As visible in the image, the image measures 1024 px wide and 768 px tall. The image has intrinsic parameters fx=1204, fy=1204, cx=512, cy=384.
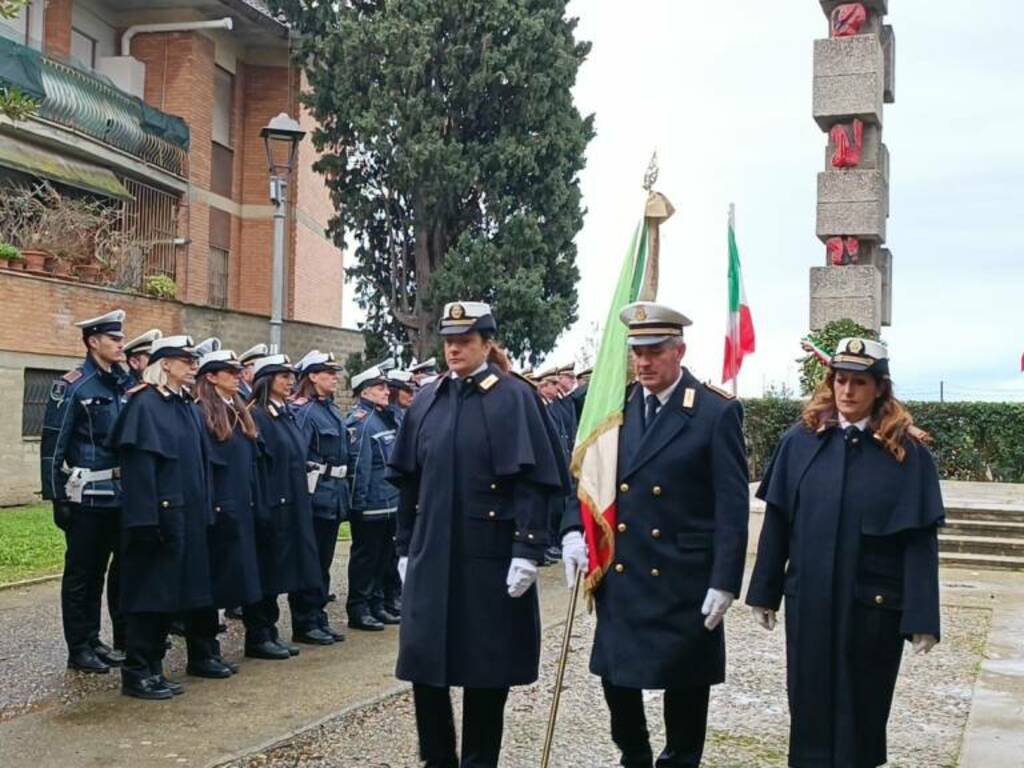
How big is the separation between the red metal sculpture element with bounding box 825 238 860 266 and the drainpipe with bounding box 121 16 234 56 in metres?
12.9

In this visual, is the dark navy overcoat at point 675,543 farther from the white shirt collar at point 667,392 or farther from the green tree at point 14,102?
the green tree at point 14,102

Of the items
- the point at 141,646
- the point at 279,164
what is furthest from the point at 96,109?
the point at 141,646

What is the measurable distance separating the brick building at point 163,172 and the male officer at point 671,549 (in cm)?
1483

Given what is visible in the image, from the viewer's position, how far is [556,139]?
22578 mm

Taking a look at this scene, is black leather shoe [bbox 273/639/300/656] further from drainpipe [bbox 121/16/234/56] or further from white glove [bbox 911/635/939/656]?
drainpipe [bbox 121/16/234/56]

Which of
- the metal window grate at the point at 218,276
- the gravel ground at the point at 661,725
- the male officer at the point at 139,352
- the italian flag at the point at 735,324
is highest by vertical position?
the metal window grate at the point at 218,276

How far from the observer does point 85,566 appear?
765 cm

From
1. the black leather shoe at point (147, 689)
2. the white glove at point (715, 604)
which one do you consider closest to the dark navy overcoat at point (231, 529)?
the black leather shoe at point (147, 689)

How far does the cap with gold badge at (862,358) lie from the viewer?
487 cm

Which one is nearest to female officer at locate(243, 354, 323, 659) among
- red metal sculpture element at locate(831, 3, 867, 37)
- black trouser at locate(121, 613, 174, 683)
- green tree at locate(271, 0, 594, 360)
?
black trouser at locate(121, 613, 174, 683)

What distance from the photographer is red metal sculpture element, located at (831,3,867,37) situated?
24188 mm

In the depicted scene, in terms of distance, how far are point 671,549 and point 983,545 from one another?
11322mm

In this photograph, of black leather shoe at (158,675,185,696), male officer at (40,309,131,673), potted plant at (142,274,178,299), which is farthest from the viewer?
potted plant at (142,274,178,299)

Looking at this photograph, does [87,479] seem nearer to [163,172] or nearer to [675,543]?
[675,543]
